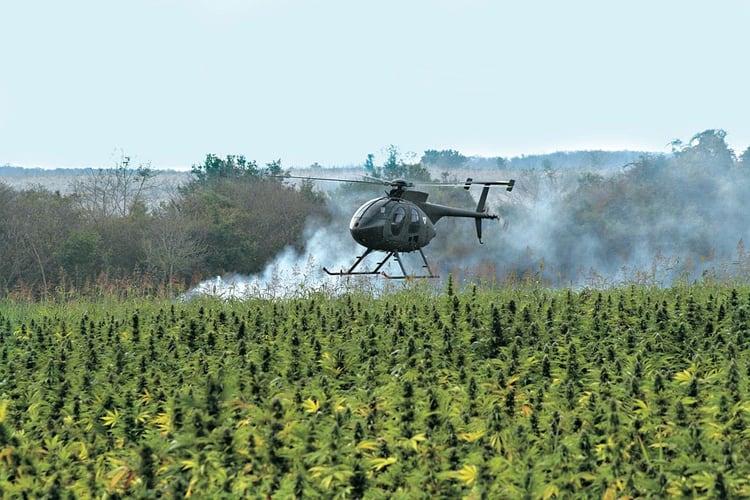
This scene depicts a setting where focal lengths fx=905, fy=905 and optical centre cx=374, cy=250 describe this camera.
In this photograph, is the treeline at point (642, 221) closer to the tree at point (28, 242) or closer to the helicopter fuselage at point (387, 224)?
the tree at point (28, 242)

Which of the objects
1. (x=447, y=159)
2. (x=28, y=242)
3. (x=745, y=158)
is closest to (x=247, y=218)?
(x=28, y=242)

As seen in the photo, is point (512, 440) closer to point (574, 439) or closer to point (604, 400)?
point (574, 439)

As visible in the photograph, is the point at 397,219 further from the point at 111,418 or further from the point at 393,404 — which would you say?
the point at 393,404

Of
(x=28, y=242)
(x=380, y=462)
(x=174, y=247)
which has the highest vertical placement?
(x=380, y=462)

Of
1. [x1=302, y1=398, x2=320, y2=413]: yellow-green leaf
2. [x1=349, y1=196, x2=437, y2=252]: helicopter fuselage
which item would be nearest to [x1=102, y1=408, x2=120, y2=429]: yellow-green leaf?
[x1=302, y1=398, x2=320, y2=413]: yellow-green leaf

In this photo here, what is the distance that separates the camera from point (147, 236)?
38.6 metres

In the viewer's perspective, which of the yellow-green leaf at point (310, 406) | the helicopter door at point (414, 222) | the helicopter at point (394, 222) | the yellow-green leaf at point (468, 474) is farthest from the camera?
the helicopter door at point (414, 222)

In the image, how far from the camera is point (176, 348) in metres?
10.6

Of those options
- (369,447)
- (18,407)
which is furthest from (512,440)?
(18,407)

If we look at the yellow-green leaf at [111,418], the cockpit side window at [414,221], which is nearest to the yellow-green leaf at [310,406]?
the yellow-green leaf at [111,418]

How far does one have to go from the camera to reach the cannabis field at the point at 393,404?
6.43 m

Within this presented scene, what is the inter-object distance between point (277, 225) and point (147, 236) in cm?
685

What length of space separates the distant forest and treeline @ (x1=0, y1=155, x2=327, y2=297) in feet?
0.19

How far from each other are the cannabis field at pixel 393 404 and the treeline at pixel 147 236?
22.9 metres
